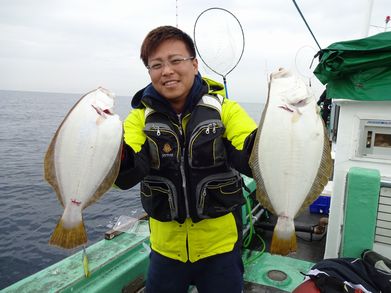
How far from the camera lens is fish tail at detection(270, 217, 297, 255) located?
1.94 m

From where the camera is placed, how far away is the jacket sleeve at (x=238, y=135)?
2142mm

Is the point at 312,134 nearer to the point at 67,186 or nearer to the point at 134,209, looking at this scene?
the point at 67,186

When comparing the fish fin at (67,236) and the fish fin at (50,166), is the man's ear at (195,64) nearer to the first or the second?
the fish fin at (50,166)

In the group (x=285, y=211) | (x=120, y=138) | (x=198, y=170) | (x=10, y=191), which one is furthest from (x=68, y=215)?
(x=10, y=191)

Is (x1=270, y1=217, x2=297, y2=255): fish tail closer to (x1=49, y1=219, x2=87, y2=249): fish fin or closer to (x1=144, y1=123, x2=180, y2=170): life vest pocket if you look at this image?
(x1=144, y1=123, x2=180, y2=170): life vest pocket

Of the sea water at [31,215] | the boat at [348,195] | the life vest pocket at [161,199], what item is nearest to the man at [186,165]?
the life vest pocket at [161,199]

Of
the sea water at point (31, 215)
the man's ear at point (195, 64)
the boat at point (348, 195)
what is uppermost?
the man's ear at point (195, 64)

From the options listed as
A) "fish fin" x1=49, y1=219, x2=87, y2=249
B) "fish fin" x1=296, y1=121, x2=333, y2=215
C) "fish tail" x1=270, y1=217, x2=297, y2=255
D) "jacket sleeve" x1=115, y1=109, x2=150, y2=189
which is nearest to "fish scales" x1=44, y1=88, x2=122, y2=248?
"fish fin" x1=49, y1=219, x2=87, y2=249

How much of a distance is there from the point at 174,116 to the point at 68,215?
1063 millimetres

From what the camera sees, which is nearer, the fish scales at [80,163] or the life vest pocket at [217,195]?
the fish scales at [80,163]

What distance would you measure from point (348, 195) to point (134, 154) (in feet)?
7.75

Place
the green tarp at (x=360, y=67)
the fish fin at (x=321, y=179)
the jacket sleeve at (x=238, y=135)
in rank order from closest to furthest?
the fish fin at (x=321, y=179) → the jacket sleeve at (x=238, y=135) → the green tarp at (x=360, y=67)

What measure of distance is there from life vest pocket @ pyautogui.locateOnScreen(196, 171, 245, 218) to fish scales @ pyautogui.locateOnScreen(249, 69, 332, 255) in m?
0.49

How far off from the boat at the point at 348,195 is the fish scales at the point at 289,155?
159 cm
